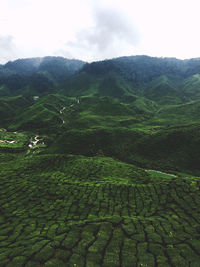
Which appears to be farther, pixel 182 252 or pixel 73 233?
pixel 73 233

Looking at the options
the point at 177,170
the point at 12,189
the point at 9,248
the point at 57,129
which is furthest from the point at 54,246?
the point at 57,129

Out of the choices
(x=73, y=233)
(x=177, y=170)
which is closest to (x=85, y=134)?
(x=177, y=170)

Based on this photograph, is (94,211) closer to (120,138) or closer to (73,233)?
(73,233)

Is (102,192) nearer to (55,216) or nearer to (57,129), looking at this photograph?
(55,216)

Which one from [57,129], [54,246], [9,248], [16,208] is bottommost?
[16,208]

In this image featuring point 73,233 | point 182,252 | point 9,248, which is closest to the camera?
point 182,252

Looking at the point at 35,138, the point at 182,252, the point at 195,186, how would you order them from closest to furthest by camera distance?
the point at 182,252 < the point at 195,186 < the point at 35,138

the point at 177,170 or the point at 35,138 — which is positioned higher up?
the point at 35,138
